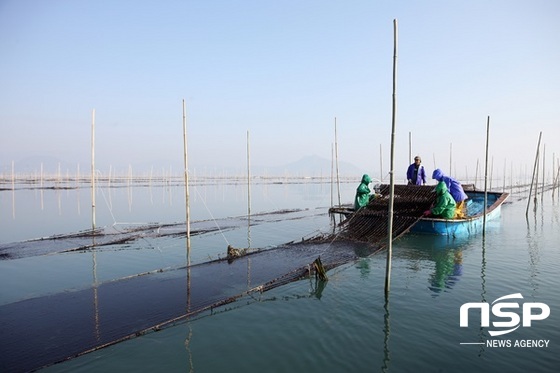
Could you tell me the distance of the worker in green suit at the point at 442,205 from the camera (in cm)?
1388

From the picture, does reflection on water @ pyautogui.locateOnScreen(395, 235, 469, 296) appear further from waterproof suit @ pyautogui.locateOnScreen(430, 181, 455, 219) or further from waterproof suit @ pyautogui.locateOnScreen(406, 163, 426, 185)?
waterproof suit @ pyautogui.locateOnScreen(406, 163, 426, 185)

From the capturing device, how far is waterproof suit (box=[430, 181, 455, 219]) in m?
13.9

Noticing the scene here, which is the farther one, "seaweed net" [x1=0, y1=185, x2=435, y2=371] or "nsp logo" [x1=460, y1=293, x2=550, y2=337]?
"nsp logo" [x1=460, y1=293, x2=550, y2=337]

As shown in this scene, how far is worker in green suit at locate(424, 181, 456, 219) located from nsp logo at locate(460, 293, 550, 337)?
261 inches

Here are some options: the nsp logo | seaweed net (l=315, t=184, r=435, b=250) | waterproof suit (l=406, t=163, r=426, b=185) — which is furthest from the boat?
the nsp logo

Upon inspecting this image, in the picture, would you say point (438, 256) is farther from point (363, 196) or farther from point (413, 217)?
point (363, 196)

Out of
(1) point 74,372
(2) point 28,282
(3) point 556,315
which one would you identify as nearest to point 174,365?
(1) point 74,372

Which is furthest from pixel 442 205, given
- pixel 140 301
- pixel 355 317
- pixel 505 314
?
pixel 140 301

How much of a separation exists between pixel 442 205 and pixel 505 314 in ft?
25.1

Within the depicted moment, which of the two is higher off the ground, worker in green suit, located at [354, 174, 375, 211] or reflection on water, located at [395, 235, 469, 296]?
worker in green suit, located at [354, 174, 375, 211]

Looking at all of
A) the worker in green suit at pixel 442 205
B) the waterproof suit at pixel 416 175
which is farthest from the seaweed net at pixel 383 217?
the waterproof suit at pixel 416 175

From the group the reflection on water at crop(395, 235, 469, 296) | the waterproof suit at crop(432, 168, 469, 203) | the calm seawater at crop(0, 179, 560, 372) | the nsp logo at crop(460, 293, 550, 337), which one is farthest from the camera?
the waterproof suit at crop(432, 168, 469, 203)

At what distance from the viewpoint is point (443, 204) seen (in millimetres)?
13953

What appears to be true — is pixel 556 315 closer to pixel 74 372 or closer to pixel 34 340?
pixel 74 372
